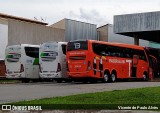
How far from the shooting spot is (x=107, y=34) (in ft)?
176

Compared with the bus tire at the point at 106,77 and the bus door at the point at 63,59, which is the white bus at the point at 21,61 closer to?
the bus door at the point at 63,59

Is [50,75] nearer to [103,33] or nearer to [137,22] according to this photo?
[137,22]

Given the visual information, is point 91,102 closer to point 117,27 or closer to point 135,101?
point 135,101

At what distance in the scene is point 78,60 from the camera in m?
26.5

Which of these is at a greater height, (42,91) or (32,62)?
(32,62)

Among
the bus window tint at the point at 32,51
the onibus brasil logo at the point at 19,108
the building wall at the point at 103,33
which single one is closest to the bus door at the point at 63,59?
the bus window tint at the point at 32,51

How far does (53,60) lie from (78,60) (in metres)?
2.21

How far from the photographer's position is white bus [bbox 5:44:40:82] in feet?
97.0

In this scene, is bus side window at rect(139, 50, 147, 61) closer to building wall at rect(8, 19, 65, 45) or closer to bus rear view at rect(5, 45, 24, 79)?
bus rear view at rect(5, 45, 24, 79)

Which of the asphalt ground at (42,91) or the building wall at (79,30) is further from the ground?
the building wall at (79,30)

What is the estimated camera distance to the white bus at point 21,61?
29.6 m

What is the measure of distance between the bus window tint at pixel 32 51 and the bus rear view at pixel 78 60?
4306 millimetres

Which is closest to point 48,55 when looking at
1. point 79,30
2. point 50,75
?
point 50,75

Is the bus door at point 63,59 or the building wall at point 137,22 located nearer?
the bus door at point 63,59
